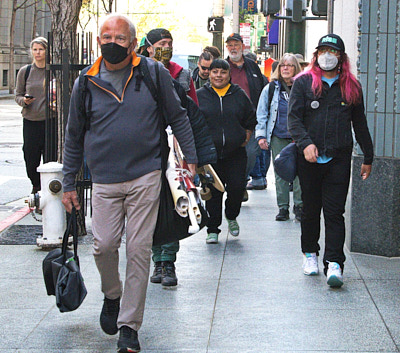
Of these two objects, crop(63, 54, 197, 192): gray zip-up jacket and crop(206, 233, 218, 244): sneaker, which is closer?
crop(63, 54, 197, 192): gray zip-up jacket

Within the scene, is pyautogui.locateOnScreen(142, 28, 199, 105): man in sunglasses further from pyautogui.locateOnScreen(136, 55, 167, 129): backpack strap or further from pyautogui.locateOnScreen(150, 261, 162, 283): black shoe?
pyautogui.locateOnScreen(136, 55, 167, 129): backpack strap

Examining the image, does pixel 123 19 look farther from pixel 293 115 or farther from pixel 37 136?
pixel 37 136

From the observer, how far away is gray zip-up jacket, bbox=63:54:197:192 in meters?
4.70

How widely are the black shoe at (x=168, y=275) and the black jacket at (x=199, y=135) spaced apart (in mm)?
1418

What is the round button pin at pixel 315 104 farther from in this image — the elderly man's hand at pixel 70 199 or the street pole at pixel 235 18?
the street pole at pixel 235 18

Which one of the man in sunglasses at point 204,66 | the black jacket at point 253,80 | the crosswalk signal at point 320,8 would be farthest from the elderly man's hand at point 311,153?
the crosswalk signal at point 320,8

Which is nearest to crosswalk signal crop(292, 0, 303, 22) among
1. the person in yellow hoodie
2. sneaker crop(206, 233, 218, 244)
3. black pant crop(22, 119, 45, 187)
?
black pant crop(22, 119, 45, 187)

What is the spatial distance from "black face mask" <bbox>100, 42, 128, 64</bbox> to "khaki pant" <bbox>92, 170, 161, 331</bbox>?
677 mm

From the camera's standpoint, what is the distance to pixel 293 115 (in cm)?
634

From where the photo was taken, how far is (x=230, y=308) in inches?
225

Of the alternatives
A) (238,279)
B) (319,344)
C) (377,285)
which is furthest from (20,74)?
(319,344)

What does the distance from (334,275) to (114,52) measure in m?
2.56

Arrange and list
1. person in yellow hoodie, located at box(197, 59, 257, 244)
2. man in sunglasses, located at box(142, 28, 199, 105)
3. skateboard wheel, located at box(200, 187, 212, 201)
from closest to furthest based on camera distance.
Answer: skateboard wheel, located at box(200, 187, 212, 201) → man in sunglasses, located at box(142, 28, 199, 105) → person in yellow hoodie, located at box(197, 59, 257, 244)

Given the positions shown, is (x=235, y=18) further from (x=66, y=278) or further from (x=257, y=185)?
(x=66, y=278)
